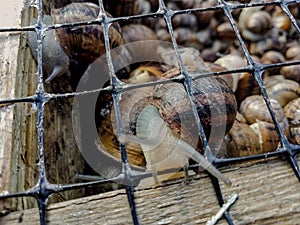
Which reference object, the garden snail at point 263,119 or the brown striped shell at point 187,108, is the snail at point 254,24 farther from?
the brown striped shell at point 187,108

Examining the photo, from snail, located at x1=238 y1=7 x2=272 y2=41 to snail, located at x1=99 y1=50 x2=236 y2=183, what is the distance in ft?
2.00

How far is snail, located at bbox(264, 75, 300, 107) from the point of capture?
3.90ft

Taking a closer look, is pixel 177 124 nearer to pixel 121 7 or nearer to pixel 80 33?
pixel 80 33

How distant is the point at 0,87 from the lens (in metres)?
0.73

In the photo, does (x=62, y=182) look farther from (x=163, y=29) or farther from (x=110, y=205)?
(x=163, y=29)

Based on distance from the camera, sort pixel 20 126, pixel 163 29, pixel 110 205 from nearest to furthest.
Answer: pixel 110 205
pixel 20 126
pixel 163 29

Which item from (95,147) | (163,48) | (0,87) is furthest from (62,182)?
(163,48)

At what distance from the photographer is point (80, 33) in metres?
0.93

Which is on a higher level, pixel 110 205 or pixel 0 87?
pixel 0 87

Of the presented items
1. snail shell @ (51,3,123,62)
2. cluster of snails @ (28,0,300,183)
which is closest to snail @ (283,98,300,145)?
cluster of snails @ (28,0,300,183)

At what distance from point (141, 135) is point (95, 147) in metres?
0.20

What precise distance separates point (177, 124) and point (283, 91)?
1.89 feet

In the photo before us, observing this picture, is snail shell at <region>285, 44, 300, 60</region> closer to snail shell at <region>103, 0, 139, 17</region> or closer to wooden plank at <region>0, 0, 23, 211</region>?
snail shell at <region>103, 0, 139, 17</region>

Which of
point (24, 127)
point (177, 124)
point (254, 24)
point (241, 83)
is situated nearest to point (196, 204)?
point (177, 124)
